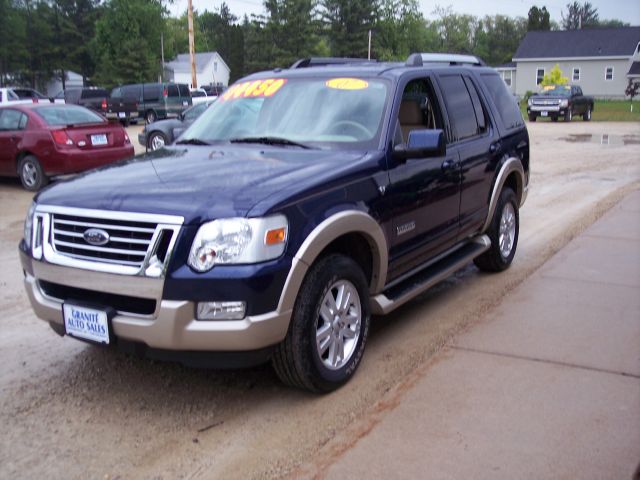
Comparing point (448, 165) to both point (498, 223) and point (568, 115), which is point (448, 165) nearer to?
point (498, 223)

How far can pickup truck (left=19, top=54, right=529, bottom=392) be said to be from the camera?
3500 mm

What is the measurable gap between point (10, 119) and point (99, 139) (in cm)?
179

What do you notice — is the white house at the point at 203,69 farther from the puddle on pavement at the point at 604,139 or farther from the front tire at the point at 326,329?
the front tire at the point at 326,329

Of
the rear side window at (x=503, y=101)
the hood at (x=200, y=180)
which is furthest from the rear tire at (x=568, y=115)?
the hood at (x=200, y=180)

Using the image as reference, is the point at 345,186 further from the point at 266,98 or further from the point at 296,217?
the point at 266,98

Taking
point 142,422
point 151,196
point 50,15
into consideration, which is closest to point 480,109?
point 151,196

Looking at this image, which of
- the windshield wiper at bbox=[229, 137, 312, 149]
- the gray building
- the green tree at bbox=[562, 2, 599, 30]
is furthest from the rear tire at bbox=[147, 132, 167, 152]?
the green tree at bbox=[562, 2, 599, 30]

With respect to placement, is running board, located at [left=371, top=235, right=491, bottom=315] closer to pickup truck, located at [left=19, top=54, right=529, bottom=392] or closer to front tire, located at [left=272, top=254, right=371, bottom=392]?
pickup truck, located at [left=19, top=54, right=529, bottom=392]

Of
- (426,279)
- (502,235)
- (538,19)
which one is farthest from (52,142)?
(538,19)

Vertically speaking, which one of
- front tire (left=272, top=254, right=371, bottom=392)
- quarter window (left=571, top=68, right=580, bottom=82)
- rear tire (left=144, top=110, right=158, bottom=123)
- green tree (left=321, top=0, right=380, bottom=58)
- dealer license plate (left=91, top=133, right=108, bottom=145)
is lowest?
front tire (left=272, top=254, right=371, bottom=392)

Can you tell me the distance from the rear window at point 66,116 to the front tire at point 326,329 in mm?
9358

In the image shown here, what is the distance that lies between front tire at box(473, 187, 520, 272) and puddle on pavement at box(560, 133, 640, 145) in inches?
634

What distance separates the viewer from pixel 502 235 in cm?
675

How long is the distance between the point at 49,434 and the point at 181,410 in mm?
714
